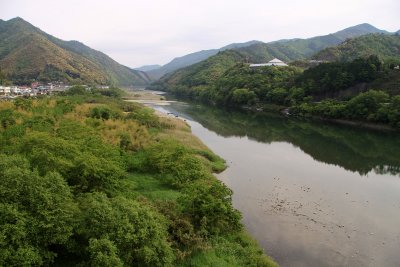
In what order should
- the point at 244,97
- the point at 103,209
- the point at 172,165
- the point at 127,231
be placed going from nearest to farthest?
the point at 127,231, the point at 103,209, the point at 172,165, the point at 244,97

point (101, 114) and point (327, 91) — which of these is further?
point (327, 91)

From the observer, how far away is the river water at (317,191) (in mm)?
19812

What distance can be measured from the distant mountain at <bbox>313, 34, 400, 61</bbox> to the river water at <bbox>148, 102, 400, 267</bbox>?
89.4 metres

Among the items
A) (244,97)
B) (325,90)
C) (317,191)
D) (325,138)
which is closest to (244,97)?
(244,97)

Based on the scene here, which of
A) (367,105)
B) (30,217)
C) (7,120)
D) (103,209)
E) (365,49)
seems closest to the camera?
(30,217)

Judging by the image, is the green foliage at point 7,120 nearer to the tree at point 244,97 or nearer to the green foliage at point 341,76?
the green foliage at point 341,76

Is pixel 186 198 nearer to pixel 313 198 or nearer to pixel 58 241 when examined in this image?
pixel 58 241

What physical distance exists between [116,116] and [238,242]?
29.4m

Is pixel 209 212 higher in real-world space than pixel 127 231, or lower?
lower

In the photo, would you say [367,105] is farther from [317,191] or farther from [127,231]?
[127,231]

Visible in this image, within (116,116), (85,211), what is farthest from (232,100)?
(85,211)

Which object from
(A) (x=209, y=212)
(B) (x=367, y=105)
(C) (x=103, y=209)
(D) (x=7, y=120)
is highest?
(D) (x=7, y=120)

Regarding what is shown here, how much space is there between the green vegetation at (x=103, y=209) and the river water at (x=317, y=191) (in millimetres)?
3478

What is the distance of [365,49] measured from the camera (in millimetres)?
136750
